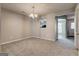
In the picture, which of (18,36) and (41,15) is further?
(41,15)

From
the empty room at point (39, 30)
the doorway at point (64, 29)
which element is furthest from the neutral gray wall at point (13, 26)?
the doorway at point (64, 29)

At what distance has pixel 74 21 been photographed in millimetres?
2064

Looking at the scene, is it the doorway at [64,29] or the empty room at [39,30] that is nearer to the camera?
the empty room at [39,30]

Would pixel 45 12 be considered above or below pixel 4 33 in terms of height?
above

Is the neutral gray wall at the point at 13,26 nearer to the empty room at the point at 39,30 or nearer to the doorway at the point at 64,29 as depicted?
the empty room at the point at 39,30

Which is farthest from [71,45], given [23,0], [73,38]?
[23,0]

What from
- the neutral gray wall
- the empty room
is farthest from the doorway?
the neutral gray wall

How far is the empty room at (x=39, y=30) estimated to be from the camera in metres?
2.02

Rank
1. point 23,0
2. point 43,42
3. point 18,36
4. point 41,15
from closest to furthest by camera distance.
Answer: point 23,0 < point 18,36 < point 41,15 < point 43,42

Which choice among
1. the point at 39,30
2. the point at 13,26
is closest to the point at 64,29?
the point at 39,30

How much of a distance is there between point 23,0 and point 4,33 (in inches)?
41.9

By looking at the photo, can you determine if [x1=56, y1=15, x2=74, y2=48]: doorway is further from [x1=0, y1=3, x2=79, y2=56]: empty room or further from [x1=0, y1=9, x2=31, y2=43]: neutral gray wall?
[x1=0, y1=9, x2=31, y2=43]: neutral gray wall

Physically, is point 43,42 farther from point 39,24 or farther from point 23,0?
point 23,0

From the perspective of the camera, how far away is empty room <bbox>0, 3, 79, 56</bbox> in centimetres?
202
